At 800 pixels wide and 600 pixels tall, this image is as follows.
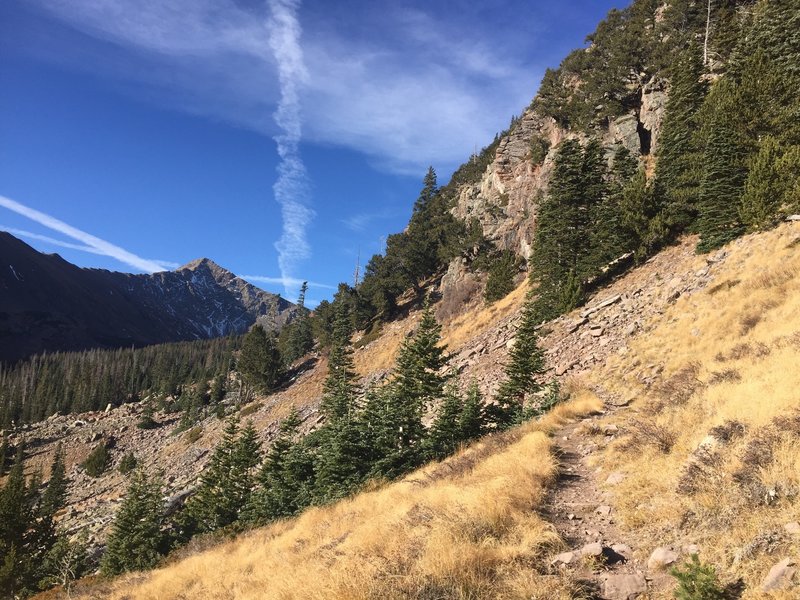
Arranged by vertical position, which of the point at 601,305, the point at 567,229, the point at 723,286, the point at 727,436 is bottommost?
the point at 727,436

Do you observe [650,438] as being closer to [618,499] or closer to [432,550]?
[618,499]

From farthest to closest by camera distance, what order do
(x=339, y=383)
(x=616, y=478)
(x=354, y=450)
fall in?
(x=339, y=383) < (x=354, y=450) < (x=616, y=478)

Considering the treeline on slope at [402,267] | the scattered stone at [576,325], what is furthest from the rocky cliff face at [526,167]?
the scattered stone at [576,325]

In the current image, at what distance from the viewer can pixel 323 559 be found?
8.18 m

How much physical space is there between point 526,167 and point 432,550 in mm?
66695

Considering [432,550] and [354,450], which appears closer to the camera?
[432,550]

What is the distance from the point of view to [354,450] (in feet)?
67.5

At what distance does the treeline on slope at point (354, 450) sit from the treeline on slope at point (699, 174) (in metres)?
11.7

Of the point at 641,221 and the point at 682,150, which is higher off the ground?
the point at 682,150

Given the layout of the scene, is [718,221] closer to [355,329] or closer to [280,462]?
[280,462]

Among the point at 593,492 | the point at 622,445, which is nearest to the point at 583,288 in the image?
the point at 622,445

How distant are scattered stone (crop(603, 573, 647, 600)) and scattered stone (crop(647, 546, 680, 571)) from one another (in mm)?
269

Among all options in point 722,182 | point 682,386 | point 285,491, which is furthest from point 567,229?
point 285,491

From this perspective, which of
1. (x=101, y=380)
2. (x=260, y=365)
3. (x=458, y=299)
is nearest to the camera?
(x=458, y=299)
